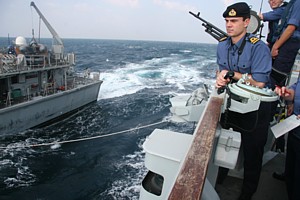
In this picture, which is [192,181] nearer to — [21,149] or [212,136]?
[212,136]

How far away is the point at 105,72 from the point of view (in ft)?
95.8

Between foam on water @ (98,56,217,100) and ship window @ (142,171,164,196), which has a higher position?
ship window @ (142,171,164,196)

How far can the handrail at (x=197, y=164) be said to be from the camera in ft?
3.50

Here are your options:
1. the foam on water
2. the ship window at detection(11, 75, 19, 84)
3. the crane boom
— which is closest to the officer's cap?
the ship window at detection(11, 75, 19, 84)

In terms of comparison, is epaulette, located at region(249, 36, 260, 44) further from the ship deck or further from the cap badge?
the ship deck

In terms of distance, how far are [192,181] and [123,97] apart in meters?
19.1

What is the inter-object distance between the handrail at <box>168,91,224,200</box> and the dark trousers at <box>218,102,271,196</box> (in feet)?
1.84

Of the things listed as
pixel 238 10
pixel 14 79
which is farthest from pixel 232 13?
pixel 14 79

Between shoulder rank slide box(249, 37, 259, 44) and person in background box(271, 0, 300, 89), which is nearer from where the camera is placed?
shoulder rank slide box(249, 37, 259, 44)

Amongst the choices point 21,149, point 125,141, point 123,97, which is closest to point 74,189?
point 125,141

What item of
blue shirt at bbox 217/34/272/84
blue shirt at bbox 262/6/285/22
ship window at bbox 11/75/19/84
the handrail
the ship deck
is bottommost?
ship window at bbox 11/75/19/84

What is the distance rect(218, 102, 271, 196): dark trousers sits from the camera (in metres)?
2.30

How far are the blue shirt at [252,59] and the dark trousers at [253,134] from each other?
0.31m

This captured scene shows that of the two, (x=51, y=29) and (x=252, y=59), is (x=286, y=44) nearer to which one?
(x=252, y=59)
